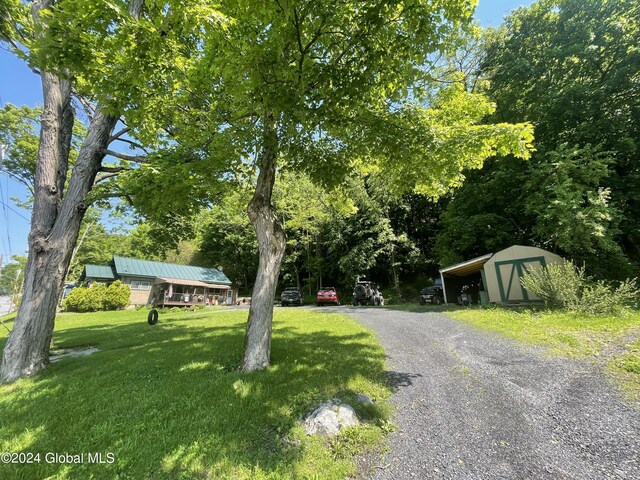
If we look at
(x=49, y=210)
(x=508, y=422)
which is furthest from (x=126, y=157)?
(x=508, y=422)

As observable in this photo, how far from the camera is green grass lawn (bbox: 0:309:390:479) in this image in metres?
2.65

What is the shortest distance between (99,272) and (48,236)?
79.6 feet

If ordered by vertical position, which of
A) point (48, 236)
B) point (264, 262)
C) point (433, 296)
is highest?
point (48, 236)

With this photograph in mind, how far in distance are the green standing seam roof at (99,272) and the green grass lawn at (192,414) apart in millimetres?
23433

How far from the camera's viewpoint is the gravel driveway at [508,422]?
2.57 meters

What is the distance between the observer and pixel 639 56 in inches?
547

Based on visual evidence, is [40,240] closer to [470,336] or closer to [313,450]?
[313,450]

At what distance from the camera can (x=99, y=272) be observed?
2538 centimetres

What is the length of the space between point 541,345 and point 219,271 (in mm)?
32053

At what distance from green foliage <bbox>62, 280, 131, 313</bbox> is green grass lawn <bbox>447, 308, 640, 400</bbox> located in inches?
1016

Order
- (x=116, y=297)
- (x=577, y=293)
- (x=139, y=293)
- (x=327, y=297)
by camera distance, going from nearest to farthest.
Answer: (x=577, y=293)
(x=327, y=297)
(x=116, y=297)
(x=139, y=293)

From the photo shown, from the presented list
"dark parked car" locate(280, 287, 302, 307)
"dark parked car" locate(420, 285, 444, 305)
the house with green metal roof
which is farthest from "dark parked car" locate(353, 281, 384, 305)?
the house with green metal roof

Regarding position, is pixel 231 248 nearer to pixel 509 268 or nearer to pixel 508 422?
pixel 509 268

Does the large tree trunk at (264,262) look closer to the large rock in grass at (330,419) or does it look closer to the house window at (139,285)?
the large rock in grass at (330,419)
